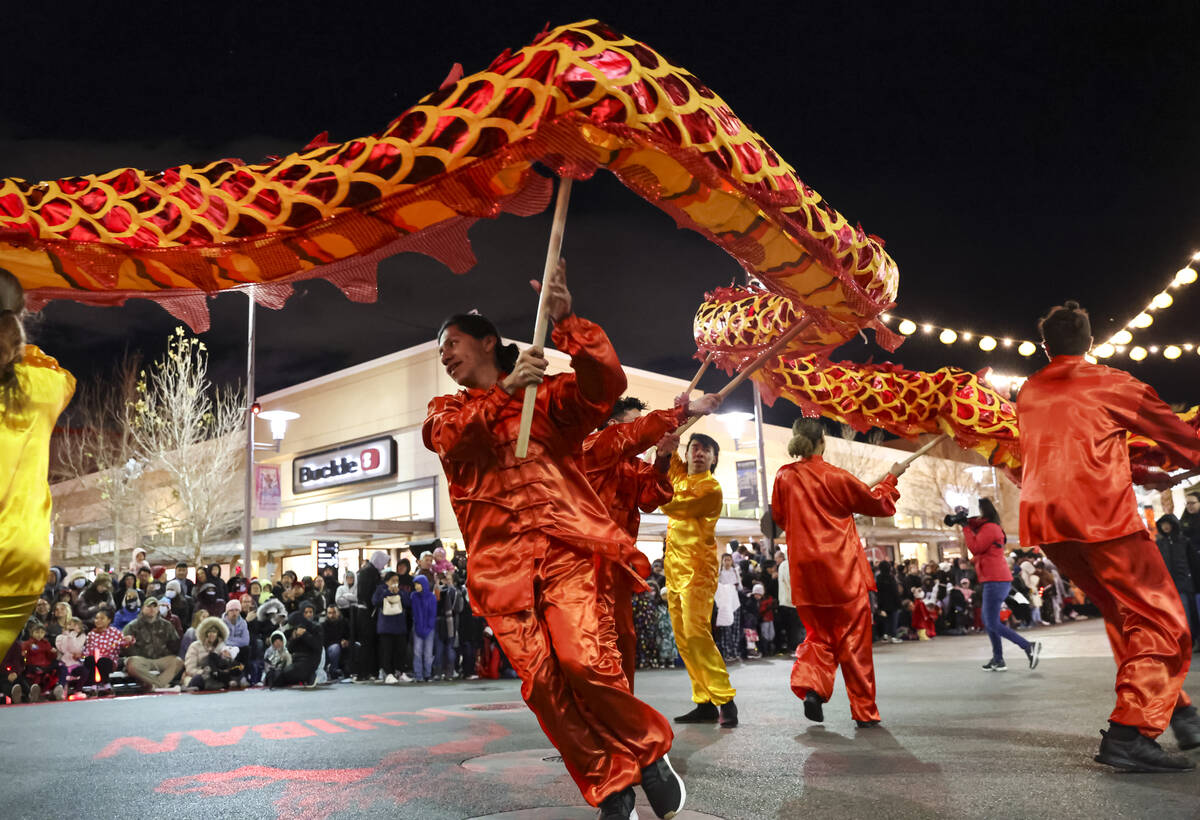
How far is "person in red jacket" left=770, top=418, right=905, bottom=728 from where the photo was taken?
17.2 feet

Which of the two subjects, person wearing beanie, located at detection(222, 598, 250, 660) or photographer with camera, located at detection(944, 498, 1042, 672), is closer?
photographer with camera, located at detection(944, 498, 1042, 672)

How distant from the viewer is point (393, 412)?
24156mm

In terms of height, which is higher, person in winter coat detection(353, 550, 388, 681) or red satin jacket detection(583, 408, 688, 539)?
red satin jacket detection(583, 408, 688, 539)

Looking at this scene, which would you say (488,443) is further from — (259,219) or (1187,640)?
(1187,640)

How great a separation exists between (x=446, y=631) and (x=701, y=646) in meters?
6.81

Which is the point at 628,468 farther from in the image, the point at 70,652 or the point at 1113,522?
the point at 70,652

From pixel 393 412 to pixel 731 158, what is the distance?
70.8 feet

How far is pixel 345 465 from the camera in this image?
2505 centimetres

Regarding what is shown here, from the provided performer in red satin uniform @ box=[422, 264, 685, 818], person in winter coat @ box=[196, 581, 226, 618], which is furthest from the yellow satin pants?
person in winter coat @ box=[196, 581, 226, 618]

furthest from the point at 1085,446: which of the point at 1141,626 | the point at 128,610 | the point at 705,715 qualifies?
the point at 128,610

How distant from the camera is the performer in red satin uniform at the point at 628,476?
4227 millimetres

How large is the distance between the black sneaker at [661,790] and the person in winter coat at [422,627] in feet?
28.8

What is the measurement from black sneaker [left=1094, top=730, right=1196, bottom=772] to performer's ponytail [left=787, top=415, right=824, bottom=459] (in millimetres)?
2472

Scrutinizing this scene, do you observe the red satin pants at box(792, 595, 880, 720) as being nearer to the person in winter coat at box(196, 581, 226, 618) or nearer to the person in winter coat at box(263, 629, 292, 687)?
the person in winter coat at box(263, 629, 292, 687)
